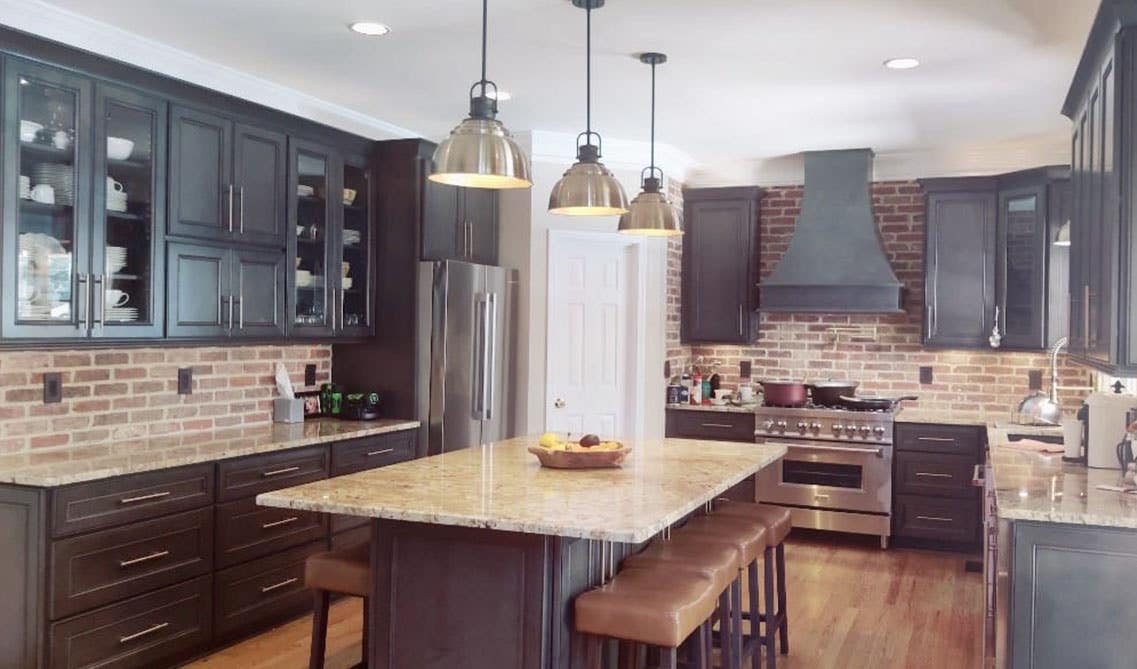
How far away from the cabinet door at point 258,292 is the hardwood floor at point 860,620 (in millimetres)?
1408

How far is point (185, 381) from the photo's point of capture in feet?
14.8

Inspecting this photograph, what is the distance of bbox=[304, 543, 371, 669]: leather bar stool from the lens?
3131mm

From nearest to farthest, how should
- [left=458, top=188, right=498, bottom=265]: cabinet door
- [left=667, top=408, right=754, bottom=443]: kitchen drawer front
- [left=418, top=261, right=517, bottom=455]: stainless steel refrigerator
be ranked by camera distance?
[left=418, top=261, right=517, bottom=455]: stainless steel refrigerator → [left=458, top=188, right=498, bottom=265]: cabinet door → [left=667, top=408, right=754, bottom=443]: kitchen drawer front

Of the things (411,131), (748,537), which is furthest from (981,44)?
(411,131)

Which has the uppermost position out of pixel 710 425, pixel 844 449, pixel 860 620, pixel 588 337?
pixel 588 337

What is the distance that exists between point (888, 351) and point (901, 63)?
9.31ft

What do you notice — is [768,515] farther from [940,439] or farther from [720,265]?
[720,265]

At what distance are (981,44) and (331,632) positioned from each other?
385 centimetres

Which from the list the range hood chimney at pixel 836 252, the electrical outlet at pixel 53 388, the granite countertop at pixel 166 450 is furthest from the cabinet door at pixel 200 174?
the range hood chimney at pixel 836 252

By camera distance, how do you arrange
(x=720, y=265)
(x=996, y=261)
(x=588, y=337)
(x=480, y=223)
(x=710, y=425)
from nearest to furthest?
(x=480, y=223), (x=996, y=261), (x=588, y=337), (x=710, y=425), (x=720, y=265)

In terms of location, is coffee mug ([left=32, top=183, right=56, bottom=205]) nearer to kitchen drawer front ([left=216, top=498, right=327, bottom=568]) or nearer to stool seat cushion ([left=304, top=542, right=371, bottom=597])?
kitchen drawer front ([left=216, top=498, right=327, bottom=568])

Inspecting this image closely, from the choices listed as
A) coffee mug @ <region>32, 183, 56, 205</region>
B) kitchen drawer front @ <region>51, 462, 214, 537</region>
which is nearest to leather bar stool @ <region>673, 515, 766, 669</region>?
kitchen drawer front @ <region>51, 462, 214, 537</region>

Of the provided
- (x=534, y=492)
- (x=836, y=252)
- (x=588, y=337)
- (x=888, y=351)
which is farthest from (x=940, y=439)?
(x=534, y=492)

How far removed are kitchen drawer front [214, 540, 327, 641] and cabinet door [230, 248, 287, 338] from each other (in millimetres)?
1067
